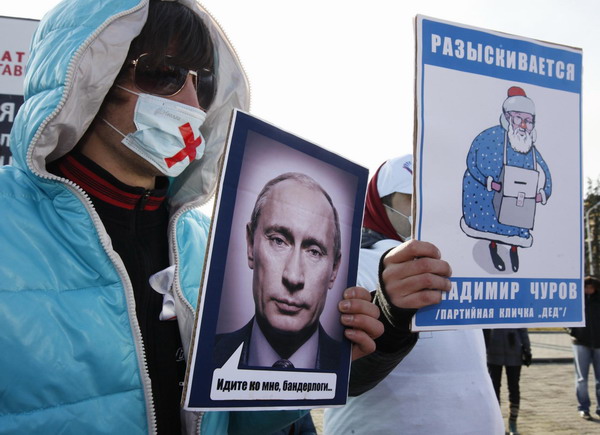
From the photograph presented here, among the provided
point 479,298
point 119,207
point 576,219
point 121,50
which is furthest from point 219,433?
point 576,219

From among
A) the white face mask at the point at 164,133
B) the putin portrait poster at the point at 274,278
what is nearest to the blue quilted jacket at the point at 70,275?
the white face mask at the point at 164,133

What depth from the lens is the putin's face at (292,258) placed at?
4.47 ft

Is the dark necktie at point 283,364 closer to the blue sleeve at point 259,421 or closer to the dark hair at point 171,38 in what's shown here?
the blue sleeve at point 259,421

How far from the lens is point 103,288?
1467 millimetres

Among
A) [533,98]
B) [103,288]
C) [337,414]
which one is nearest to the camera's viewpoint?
[103,288]

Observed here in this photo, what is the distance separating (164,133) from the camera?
171cm

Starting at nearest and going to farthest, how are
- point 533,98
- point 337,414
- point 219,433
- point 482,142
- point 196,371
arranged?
point 196,371 < point 219,433 < point 482,142 < point 533,98 < point 337,414

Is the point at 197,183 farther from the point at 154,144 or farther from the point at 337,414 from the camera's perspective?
the point at 337,414

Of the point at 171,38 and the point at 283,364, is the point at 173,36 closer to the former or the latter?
the point at 171,38

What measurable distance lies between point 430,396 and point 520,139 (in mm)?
1020

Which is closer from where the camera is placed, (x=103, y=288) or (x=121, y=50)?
(x=103, y=288)

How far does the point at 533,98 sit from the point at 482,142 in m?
0.29

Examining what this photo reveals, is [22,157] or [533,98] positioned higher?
[533,98]

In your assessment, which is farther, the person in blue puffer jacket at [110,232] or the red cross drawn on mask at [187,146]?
the red cross drawn on mask at [187,146]
